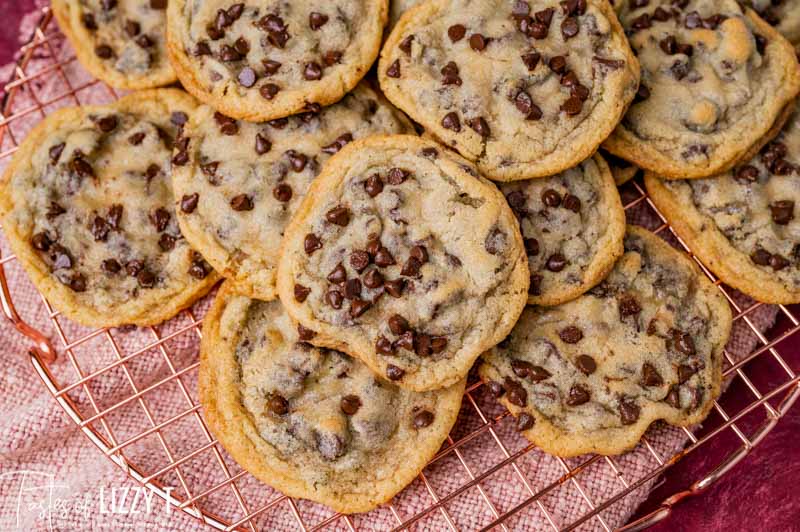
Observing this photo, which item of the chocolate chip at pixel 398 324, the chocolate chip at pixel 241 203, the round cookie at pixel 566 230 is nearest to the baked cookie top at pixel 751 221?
the round cookie at pixel 566 230

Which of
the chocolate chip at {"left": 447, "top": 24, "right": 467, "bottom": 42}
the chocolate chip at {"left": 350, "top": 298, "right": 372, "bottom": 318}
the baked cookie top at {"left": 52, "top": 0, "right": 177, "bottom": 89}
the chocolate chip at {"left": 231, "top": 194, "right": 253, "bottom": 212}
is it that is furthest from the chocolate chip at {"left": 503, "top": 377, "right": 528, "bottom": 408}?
the baked cookie top at {"left": 52, "top": 0, "right": 177, "bottom": 89}

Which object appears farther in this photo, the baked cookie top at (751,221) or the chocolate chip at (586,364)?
the baked cookie top at (751,221)

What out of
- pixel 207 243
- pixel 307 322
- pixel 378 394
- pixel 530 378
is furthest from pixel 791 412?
pixel 207 243

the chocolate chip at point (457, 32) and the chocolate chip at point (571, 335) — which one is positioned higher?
the chocolate chip at point (457, 32)

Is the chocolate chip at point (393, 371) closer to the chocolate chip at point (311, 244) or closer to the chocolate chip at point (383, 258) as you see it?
the chocolate chip at point (383, 258)

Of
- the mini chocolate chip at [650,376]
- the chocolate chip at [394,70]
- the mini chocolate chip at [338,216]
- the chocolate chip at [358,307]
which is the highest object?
the chocolate chip at [394,70]

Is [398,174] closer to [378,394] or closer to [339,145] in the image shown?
[339,145]
